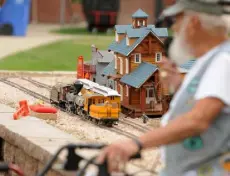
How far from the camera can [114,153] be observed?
3.52 meters

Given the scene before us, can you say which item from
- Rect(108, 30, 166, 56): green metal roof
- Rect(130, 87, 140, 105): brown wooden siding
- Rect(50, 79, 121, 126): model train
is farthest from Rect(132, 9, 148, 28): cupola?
Rect(50, 79, 121, 126): model train

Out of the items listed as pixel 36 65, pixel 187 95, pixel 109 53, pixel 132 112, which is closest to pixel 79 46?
pixel 36 65

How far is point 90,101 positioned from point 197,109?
707 centimetres

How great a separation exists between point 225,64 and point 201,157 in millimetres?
379

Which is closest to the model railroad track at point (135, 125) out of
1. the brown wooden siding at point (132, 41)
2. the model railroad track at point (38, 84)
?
the brown wooden siding at point (132, 41)

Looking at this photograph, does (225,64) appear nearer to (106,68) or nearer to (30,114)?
(30,114)

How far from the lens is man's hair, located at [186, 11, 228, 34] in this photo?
3643mm

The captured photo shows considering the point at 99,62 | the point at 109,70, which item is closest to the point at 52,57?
the point at 99,62

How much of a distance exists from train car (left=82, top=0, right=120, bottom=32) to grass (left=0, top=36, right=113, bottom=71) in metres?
4.89

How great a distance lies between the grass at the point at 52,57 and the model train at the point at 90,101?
17.8 feet

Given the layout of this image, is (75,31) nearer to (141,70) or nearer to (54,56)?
(54,56)

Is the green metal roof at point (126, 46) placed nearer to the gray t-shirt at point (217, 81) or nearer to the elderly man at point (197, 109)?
the elderly man at point (197, 109)

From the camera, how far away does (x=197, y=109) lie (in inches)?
137

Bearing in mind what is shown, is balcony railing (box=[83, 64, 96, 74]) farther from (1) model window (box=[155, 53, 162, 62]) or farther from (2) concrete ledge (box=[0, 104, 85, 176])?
(2) concrete ledge (box=[0, 104, 85, 176])
